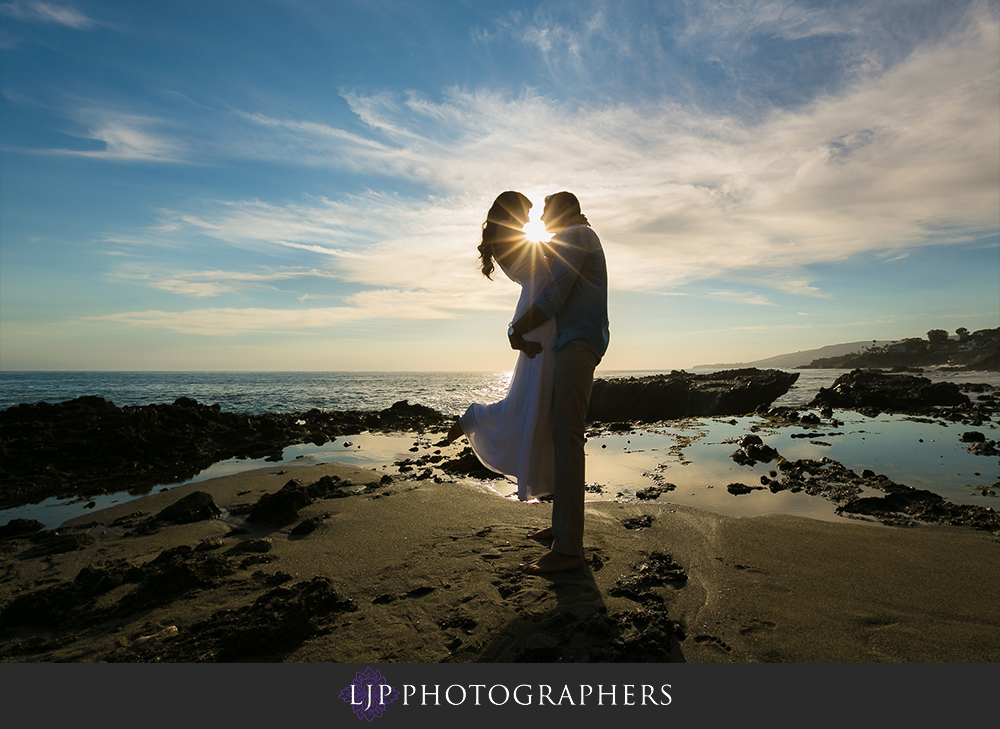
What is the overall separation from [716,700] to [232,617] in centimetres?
237

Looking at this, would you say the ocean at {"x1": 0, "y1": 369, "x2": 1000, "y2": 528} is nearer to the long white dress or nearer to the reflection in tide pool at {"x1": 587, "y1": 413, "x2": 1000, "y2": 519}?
the reflection in tide pool at {"x1": 587, "y1": 413, "x2": 1000, "y2": 519}

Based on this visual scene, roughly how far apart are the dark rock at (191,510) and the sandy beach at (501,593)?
0.32 metres

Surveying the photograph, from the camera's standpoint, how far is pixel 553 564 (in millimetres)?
3014

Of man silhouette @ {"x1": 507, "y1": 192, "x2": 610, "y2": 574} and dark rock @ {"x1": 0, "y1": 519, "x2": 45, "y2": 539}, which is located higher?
man silhouette @ {"x1": 507, "y1": 192, "x2": 610, "y2": 574}

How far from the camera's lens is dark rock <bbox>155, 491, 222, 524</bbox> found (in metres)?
4.62

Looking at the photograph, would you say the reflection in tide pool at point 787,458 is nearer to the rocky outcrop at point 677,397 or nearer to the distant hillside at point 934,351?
the rocky outcrop at point 677,397

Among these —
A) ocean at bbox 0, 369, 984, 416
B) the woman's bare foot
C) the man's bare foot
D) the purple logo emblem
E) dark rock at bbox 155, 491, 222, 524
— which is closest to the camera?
the purple logo emblem

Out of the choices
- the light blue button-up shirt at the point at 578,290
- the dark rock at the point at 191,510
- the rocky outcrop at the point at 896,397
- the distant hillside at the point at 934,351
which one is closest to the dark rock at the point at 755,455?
the light blue button-up shirt at the point at 578,290

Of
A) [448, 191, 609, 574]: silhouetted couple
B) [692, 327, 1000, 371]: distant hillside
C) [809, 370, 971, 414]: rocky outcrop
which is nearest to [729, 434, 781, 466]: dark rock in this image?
[448, 191, 609, 574]: silhouetted couple

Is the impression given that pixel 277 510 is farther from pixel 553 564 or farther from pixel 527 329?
pixel 527 329

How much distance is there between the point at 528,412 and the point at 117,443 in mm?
9209

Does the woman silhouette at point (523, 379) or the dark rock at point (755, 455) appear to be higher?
the woman silhouette at point (523, 379)

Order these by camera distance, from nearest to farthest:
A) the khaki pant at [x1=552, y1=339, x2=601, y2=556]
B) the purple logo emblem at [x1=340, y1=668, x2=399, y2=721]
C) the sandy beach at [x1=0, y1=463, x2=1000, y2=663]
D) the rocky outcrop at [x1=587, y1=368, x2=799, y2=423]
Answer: the purple logo emblem at [x1=340, y1=668, x2=399, y2=721] < the sandy beach at [x1=0, y1=463, x2=1000, y2=663] < the khaki pant at [x1=552, y1=339, x2=601, y2=556] < the rocky outcrop at [x1=587, y1=368, x2=799, y2=423]

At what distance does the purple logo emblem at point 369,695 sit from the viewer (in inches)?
73.1
